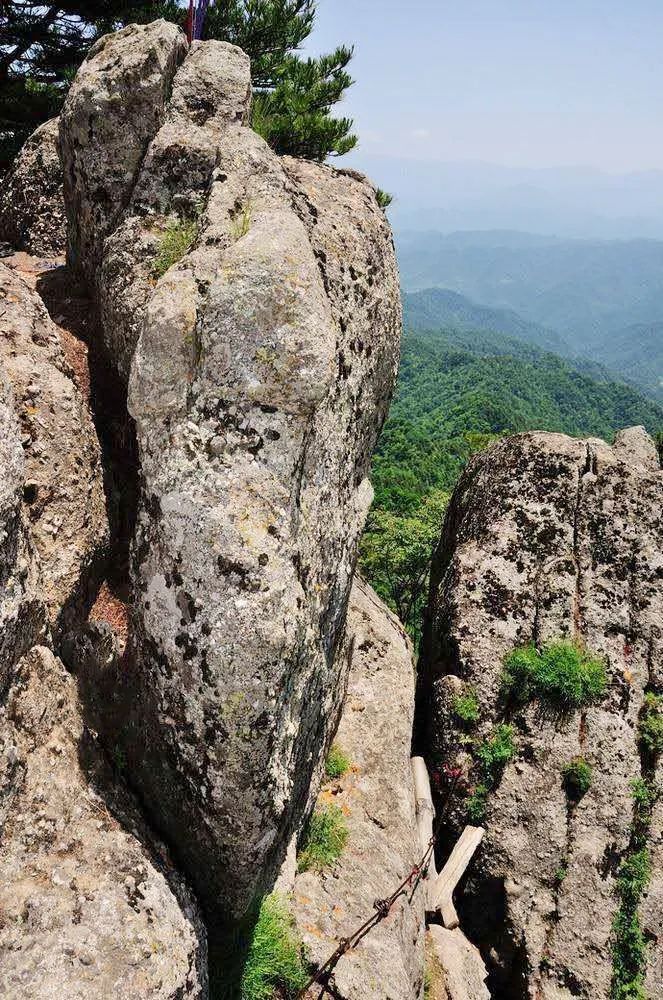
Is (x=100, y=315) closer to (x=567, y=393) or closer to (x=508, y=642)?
(x=508, y=642)

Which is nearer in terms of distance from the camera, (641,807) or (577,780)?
(577,780)

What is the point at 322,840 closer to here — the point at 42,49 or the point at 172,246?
the point at 172,246

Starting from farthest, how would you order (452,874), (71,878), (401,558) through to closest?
(401,558) → (452,874) → (71,878)

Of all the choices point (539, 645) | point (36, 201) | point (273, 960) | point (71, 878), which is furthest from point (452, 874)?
point (36, 201)

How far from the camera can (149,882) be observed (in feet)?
20.2

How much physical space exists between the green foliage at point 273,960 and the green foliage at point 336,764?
2592 mm

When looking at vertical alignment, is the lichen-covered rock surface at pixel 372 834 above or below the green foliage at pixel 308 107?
below

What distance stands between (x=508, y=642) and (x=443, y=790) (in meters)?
3.01

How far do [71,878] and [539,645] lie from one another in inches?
383

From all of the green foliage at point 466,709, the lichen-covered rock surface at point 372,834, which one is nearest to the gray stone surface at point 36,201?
the lichen-covered rock surface at point 372,834

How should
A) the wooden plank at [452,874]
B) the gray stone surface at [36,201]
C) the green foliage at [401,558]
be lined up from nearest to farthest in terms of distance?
the wooden plank at [452,874] < the gray stone surface at [36,201] < the green foliage at [401,558]

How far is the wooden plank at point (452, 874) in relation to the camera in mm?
11250

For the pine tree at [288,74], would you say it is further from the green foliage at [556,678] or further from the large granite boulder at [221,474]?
the green foliage at [556,678]

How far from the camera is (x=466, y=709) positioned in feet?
41.8
